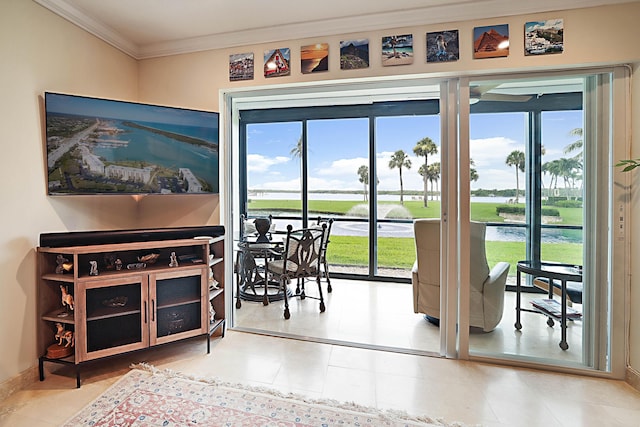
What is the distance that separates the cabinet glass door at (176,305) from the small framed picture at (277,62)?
1851mm

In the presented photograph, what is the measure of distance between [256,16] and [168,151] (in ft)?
4.46

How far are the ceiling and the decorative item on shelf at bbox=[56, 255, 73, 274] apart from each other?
73.3 inches

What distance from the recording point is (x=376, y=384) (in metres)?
2.14

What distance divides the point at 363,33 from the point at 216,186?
6.10 feet

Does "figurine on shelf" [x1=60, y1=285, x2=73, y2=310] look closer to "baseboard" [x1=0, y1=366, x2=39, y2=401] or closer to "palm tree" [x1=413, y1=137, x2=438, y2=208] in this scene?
"baseboard" [x1=0, y1=366, x2=39, y2=401]

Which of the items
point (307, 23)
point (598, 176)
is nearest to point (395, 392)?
point (598, 176)

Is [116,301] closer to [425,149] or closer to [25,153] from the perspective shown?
[25,153]

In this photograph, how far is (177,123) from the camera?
2629 millimetres

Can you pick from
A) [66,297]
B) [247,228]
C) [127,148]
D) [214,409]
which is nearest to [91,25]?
[127,148]

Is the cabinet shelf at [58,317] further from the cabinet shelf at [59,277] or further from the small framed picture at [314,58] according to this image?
the small framed picture at [314,58]

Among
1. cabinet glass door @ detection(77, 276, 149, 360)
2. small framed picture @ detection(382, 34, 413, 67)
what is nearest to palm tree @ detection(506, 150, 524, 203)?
small framed picture @ detection(382, 34, 413, 67)

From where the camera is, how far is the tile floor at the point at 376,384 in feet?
6.06

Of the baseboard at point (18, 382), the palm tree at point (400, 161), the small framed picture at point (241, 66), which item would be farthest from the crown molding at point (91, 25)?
the palm tree at point (400, 161)

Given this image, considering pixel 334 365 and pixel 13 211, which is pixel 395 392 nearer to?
pixel 334 365
